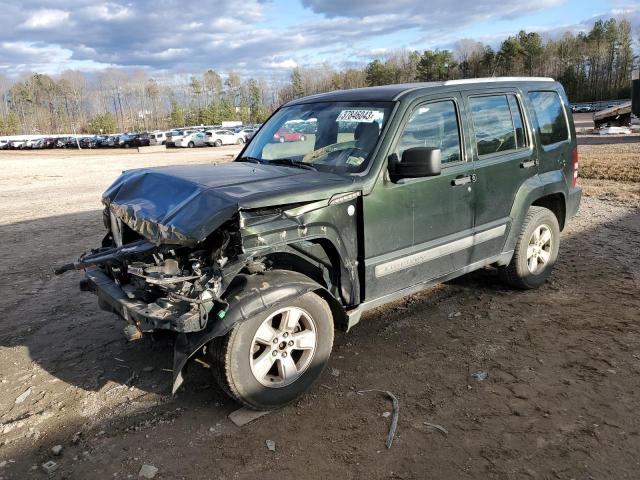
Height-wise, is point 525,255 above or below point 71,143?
below

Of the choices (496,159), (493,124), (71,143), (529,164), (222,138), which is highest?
(493,124)

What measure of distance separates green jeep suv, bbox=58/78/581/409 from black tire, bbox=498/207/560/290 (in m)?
0.03

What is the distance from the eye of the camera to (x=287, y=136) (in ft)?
15.0

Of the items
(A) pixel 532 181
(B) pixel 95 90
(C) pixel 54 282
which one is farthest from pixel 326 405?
(B) pixel 95 90

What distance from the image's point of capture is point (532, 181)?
4.95 meters

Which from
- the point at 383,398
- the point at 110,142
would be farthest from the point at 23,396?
the point at 110,142

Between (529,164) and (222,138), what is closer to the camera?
(529,164)

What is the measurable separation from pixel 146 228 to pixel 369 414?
1922 millimetres

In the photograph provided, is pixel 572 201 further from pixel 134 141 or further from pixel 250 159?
pixel 134 141

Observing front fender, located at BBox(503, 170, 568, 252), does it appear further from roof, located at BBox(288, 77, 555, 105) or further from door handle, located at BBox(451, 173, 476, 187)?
roof, located at BBox(288, 77, 555, 105)

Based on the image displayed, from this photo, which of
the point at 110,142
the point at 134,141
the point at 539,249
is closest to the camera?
the point at 539,249

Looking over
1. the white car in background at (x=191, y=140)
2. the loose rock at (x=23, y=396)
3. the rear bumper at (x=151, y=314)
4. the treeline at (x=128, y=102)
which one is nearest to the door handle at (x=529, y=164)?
the rear bumper at (x=151, y=314)

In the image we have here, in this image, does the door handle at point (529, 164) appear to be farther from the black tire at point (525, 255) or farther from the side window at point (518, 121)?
the black tire at point (525, 255)

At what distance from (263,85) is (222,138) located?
72.0m
